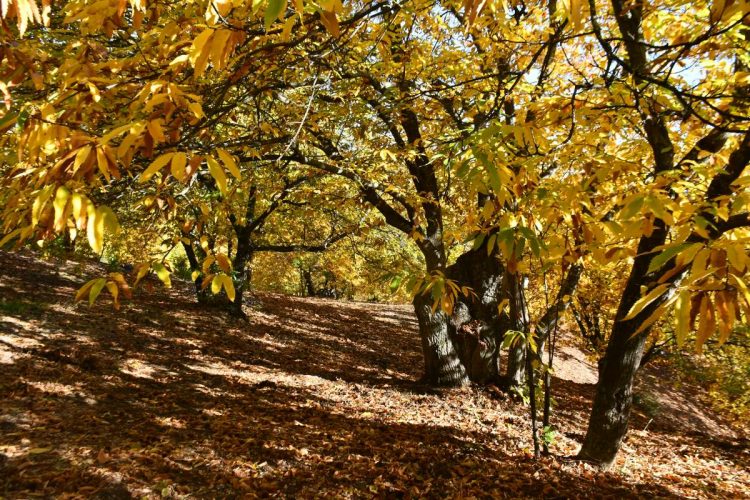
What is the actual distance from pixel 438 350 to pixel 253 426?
346 centimetres

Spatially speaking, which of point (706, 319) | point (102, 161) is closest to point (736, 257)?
point (706, 319)

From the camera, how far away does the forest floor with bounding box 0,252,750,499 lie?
4.05m

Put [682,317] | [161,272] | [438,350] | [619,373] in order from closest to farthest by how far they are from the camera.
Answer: [682,317]
[161,272]
[619,373]
[438,350]

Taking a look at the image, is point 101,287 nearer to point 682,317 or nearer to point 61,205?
point 61,205

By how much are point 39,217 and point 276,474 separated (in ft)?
12.3

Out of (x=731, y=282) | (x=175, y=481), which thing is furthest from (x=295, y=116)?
(x=731, y=282)

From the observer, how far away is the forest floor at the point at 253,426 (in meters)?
4.05

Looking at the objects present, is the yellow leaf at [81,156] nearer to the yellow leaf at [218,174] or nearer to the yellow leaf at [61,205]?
the yellow leaf at [61,205]

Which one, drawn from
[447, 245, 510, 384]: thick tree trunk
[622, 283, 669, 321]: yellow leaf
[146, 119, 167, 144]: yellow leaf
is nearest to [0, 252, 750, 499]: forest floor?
[447, 245, 510, 384]: thick tree trunk

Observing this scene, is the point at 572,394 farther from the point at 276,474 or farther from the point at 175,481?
the point at 175,481

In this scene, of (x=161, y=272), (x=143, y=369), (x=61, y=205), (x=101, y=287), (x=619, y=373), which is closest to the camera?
(x=61, y=205)

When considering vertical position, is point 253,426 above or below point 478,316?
below

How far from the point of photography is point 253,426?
209 inches

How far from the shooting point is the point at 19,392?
16.6 ft
